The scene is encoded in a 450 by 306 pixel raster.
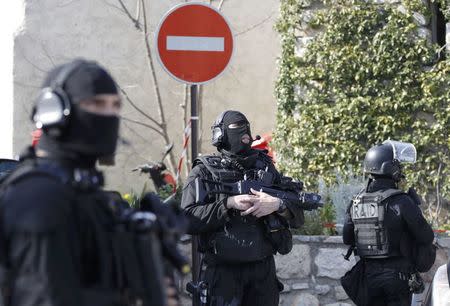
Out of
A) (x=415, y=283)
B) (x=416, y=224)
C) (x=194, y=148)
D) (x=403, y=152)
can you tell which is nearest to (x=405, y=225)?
(x=416, y=224)

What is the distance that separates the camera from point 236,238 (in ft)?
22.5

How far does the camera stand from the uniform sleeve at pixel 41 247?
3088 millimetres

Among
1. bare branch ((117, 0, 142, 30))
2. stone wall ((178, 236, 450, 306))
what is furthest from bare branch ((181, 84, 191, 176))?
stone wall ((178, 236, 450, 306))

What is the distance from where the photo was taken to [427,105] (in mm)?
11266

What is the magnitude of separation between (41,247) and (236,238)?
3.81 m

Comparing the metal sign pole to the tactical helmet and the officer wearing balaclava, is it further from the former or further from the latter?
the tactical helmet

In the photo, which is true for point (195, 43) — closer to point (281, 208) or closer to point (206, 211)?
point (206, 211)

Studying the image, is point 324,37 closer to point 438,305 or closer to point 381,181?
point 381,181

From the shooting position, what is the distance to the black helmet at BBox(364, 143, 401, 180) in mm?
7785

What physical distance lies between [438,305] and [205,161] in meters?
1.98

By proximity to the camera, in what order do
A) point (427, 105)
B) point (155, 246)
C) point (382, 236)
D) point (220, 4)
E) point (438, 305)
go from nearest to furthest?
point (155, 246), point (438, 305), point (382, 236), point (427, 105), point (220, 4)

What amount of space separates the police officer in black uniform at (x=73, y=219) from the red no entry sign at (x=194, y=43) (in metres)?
3.63

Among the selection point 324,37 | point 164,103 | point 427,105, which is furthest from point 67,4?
point 427,105

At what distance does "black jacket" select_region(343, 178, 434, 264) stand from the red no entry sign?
5.83ft
